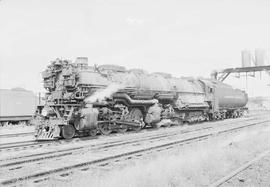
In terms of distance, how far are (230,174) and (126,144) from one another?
5.95 m

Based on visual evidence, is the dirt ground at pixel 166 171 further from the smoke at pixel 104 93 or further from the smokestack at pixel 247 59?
the smokestack at pixel 247 59

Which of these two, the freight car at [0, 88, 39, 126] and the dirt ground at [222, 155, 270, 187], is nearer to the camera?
the dirt ground at [222, 155, 270, 187]

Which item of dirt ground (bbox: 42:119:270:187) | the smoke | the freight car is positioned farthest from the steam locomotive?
the freight car

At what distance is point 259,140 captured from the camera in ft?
43.8

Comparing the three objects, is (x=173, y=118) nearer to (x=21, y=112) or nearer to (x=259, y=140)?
(x=259, y=140)

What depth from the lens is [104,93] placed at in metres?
16.1

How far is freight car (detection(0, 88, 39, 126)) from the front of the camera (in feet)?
85.3

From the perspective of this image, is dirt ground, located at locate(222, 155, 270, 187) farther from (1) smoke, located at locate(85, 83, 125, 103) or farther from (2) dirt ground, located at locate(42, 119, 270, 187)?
(1) smoke, located at locate(85, 83, 125, 103)

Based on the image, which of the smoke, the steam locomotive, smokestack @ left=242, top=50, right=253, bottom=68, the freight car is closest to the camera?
the steam locomotive

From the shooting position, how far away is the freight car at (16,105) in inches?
1023

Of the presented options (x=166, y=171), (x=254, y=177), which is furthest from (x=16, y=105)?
(x=254, y=177)

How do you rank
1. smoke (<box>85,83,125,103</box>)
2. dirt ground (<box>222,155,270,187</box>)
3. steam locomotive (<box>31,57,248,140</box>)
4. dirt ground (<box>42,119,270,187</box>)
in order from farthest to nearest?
1. smoke (<box>85,83,125,103</box>)
2. steam locomotive (<box>31,57,248,140</box>)
3. dirt ground (<box>222,155,270,187</box>)
4. dirt ground (<box>42,119,270,187</box>)

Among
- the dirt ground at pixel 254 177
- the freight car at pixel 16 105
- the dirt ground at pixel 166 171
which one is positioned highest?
the freight car at pixel 16 105

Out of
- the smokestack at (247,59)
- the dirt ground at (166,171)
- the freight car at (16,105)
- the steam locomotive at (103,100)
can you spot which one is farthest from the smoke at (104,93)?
the smokestack at (247,59)
